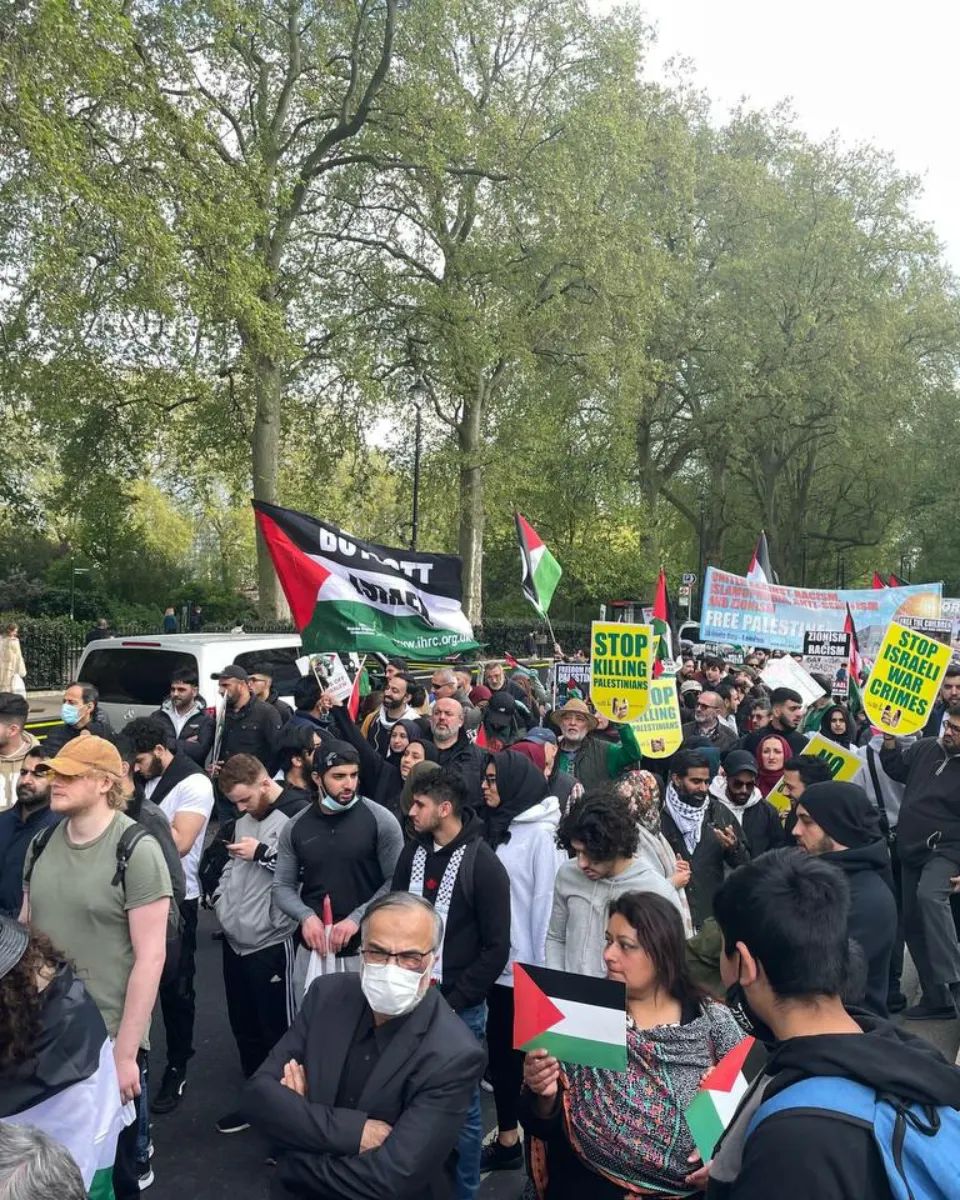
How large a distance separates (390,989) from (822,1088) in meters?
1.22

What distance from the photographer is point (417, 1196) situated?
8.25 feet

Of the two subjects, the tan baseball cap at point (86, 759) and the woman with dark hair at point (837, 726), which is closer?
the tan baseball cap at point (86, 759)

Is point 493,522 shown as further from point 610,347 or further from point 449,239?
point 449,239

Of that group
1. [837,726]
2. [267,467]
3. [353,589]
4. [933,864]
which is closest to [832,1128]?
[933,864]

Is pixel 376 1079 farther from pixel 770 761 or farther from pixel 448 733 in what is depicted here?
pixel 770 761

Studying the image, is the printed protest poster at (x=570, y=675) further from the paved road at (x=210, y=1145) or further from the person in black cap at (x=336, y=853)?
the person in black cap at (x=336, y=853)

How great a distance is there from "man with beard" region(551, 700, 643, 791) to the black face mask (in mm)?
3954

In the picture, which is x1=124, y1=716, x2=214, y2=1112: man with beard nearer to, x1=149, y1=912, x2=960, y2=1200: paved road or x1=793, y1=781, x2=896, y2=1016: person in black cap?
x1=149, y1=912, x2=960, y2=1200: paved road

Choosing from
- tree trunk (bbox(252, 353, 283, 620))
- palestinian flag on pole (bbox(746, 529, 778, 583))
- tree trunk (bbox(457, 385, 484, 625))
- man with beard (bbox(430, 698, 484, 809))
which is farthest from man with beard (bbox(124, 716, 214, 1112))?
tree trunk (bbox(457, 385, 484, 625))

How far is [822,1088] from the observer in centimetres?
166

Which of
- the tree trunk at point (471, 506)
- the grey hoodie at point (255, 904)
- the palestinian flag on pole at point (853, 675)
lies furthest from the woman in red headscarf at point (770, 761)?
the tree trunk at point (471, 506)

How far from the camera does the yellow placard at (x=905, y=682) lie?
22.9ft

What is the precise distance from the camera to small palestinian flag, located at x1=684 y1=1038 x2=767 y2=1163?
2.14m

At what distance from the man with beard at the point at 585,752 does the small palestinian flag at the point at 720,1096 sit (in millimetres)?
Answer: 4509
